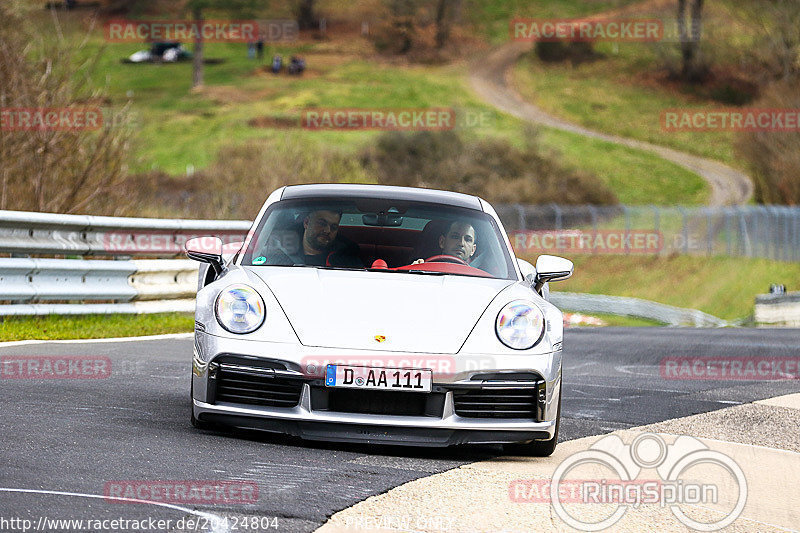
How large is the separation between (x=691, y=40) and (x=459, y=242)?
94096mm

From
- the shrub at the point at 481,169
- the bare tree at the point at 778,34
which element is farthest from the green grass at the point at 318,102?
the bare tree at the point at 778,34

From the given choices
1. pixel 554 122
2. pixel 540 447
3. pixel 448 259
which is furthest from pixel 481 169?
pixel 540 447

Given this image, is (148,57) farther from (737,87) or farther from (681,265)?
(681,265)

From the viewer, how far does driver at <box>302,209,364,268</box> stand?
716 cm

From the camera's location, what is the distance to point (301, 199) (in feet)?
25.0

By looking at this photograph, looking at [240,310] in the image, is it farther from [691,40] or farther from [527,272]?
[691,40]

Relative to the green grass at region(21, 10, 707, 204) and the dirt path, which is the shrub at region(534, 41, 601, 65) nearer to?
the dirt path

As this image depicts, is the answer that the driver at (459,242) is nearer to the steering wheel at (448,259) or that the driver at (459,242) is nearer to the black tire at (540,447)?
the steering wheel at (448,259)

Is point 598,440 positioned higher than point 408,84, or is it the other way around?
point 408,84

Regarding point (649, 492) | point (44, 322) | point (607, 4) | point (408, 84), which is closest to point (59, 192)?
point (44, 322)

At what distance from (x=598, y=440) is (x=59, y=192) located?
34.4 ft

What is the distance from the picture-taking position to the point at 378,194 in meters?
7.73

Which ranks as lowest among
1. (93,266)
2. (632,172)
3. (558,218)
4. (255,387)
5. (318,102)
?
(255,387)

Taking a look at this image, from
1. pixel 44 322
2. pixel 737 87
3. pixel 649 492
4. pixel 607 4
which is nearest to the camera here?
pixel 649 492
